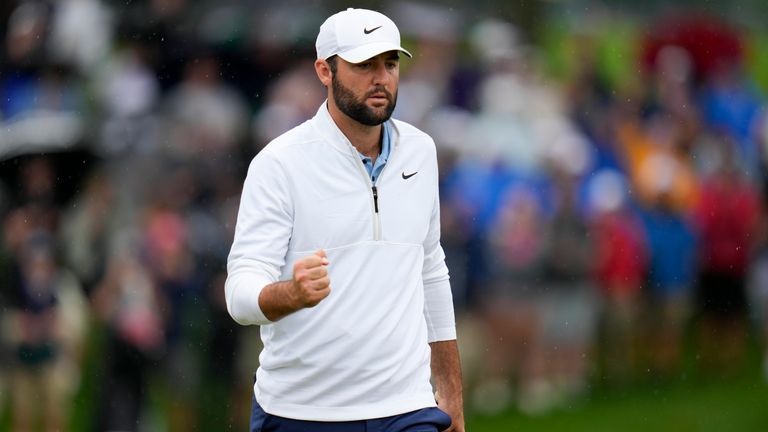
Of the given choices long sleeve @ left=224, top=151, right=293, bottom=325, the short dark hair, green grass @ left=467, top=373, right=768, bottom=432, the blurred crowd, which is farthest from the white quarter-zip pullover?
green grass @ left=467, top=373, right=768, bottom=432

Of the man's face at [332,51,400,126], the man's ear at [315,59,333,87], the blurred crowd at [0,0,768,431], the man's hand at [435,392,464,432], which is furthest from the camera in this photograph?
the blurred crowd at [0,0,768,431]

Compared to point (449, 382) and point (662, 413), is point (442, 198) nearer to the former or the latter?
point (662, 413)

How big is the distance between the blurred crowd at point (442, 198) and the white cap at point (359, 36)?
4.73 meters

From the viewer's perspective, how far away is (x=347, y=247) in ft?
13.7

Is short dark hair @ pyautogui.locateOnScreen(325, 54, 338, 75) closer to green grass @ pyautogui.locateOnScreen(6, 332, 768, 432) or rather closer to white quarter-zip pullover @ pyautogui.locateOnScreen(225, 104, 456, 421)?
white quarter-zip pullover @ pyautogui.locateOnScreen(225, 104, 456, 421)

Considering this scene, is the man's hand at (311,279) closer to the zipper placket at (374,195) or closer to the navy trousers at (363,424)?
the zipper placket at (374,195)

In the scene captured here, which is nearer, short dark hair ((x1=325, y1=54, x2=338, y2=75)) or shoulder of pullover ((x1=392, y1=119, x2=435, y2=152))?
short dark hair ((x1=325, y1=54, x2=338, y2=75))

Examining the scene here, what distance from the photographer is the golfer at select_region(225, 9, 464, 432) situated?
13.6 feet

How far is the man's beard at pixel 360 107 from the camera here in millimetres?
4234

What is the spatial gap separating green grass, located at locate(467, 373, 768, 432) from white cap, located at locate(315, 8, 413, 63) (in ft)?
21.3

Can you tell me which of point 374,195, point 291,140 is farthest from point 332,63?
point 374,195

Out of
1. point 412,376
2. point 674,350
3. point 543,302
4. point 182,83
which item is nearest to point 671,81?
point 674,350

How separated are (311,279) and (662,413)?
8246 mm

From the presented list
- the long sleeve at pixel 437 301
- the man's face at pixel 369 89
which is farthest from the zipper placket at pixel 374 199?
the long sleeve at pixel 437 301
